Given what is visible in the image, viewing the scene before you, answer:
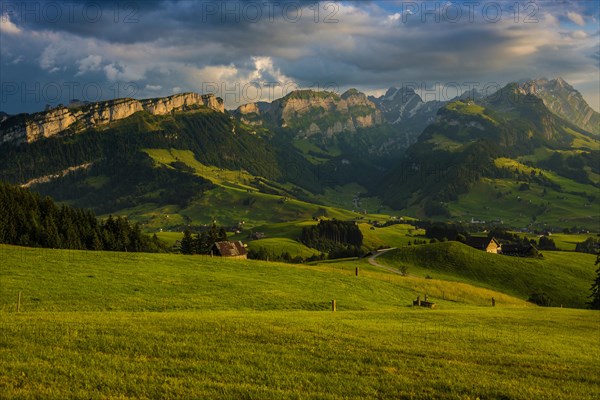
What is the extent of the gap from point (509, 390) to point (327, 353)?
8.29m

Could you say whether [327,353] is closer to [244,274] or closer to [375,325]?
[375,325]

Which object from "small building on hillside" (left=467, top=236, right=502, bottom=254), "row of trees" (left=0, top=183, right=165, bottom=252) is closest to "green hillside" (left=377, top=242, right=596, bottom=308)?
"small building on hillside" (left=467, top=236, right=502, bottom=254)

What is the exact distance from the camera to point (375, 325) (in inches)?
1387

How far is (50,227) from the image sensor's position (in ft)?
319

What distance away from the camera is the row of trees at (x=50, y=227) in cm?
9325

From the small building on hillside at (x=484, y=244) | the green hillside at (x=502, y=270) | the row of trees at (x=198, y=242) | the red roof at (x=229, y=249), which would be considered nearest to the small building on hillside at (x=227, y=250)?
the red roof at (x=229, y=249)

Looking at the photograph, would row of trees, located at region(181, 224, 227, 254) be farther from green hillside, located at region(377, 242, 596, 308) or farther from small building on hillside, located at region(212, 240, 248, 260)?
green hillside, located at region(377, 242, 596, 308)

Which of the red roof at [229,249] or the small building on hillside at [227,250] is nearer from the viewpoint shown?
the small building on hillside at [227,250]

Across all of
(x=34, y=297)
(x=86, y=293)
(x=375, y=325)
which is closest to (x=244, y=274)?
(x=86, y=293)

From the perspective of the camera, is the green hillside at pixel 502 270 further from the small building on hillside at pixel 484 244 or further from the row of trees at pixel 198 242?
the row of trees at pixel 198 242

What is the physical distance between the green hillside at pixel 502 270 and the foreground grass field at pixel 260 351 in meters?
78.9

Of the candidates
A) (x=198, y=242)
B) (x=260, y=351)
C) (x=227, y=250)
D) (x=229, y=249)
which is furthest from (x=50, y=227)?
(x=260, y=351)

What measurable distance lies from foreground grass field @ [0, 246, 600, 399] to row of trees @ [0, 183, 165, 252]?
49244 millimetres

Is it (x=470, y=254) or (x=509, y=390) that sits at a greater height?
(x=509, y=390)
